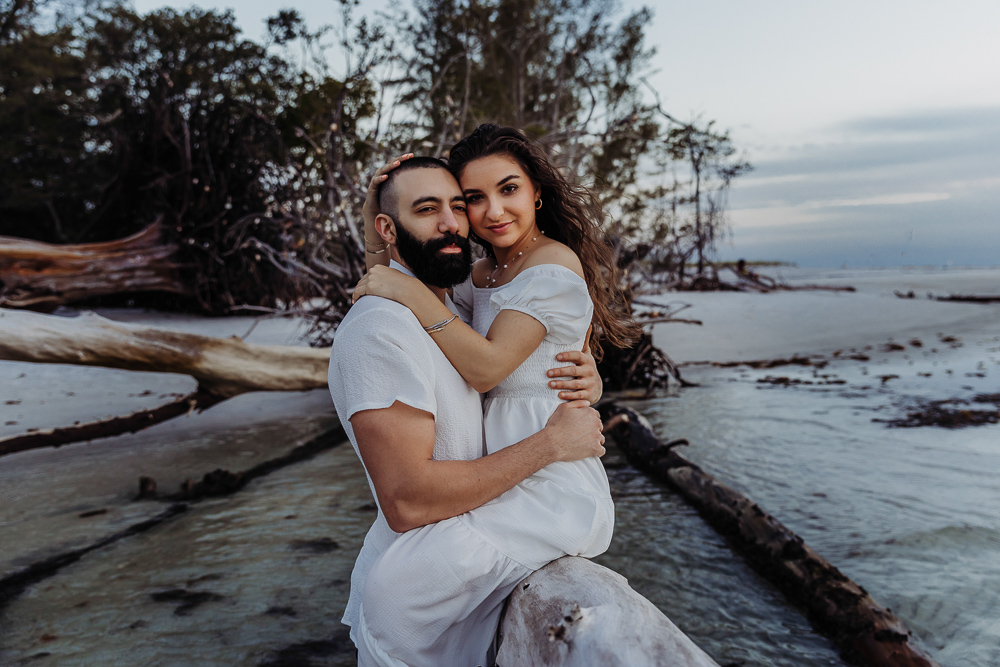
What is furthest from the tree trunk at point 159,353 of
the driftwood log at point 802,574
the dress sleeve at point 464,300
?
the dress sleeve at point 464,300

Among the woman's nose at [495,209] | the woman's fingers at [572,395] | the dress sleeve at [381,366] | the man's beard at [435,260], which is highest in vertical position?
the woman's nose at [495,209]

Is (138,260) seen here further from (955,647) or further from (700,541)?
(955,647)

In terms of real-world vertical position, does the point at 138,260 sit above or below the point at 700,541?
above

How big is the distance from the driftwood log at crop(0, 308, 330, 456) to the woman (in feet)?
12.1

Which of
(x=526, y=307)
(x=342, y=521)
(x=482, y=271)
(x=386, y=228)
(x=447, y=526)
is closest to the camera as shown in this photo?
(x=447, y=526)

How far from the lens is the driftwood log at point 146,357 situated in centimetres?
480

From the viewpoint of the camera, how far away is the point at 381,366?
192 centimetres

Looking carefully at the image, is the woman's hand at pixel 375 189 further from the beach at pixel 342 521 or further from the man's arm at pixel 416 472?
the beach at pixel 342 521

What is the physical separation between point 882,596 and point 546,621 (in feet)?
8.44

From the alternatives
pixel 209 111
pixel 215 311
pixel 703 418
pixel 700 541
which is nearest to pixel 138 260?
pixel 215 311

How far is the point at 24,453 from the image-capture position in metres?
6.16

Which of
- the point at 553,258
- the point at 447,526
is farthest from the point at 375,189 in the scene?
the point at 447,526

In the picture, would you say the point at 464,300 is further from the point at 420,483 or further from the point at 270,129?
the point at 270,129

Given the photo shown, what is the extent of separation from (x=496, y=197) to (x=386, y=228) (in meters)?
0.49
